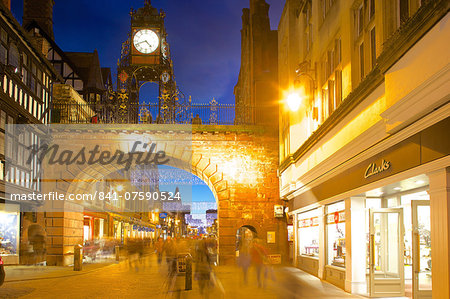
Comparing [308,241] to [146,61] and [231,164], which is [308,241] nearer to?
[231,164]

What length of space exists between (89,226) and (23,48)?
16406 millimetres

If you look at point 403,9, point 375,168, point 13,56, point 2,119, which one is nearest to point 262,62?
point 13,56

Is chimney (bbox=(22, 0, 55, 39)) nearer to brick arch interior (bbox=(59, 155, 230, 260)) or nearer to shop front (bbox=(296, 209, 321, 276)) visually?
brick arch interior (bbox=(59, 155, 230, 260))

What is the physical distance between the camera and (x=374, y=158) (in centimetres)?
1132

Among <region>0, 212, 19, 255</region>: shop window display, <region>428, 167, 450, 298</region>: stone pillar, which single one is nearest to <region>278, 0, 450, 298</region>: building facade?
<region>428, 167, 450, 298</region>: stone pillar

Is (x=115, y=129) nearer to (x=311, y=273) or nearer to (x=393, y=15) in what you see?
(x=311, y=273)

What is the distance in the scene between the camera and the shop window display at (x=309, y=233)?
18.5 m

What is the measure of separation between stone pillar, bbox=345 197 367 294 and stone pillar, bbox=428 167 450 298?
188 inches

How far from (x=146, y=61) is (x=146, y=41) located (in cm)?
109

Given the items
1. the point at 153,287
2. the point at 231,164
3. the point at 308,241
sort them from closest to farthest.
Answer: the point at 153,287, the point at 308,241, the point at 231,164

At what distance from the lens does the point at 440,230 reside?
8.13m

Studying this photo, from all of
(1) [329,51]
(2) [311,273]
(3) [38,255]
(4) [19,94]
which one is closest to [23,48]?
(4) [19,94]

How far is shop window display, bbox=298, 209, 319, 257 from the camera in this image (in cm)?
1855

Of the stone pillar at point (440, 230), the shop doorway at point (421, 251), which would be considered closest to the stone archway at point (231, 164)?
the shop doorway at point (421, 251)
